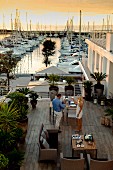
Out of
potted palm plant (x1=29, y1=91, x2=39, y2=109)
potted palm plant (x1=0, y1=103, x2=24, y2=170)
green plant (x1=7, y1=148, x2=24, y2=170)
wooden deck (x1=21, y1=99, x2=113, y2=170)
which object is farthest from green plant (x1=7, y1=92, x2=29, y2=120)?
green plant (x1=7, y1=148, x2=24, y2=170)

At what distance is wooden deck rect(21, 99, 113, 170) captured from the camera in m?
8.87

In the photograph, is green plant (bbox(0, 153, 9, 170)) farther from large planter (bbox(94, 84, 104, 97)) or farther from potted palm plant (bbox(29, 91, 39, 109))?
large planter (bbox(94, 84, 104, 97))

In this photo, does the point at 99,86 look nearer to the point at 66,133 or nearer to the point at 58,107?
the point at 58,107

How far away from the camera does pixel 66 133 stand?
36.8 ft

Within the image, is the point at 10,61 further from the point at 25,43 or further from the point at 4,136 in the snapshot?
the point at 25,43

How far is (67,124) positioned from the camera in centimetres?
1222

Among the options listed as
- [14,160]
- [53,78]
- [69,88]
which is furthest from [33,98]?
[14,160]

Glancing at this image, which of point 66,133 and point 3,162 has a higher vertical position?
point 3,162

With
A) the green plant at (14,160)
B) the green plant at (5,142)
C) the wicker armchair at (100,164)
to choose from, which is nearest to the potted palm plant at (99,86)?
the wicker armchair at (100,164)

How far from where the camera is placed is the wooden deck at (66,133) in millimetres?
8867

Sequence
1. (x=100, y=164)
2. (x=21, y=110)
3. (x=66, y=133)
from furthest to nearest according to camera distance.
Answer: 1. (x=66, y=133)
2. (x=21, y=110)
3. (x=100, y=164)

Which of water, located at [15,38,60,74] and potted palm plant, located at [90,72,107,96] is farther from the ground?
potted palm plant, located at [90,72,107,96]

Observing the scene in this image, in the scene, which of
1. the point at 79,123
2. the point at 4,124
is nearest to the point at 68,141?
the point at 79,123

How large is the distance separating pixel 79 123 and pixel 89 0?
282 inches
